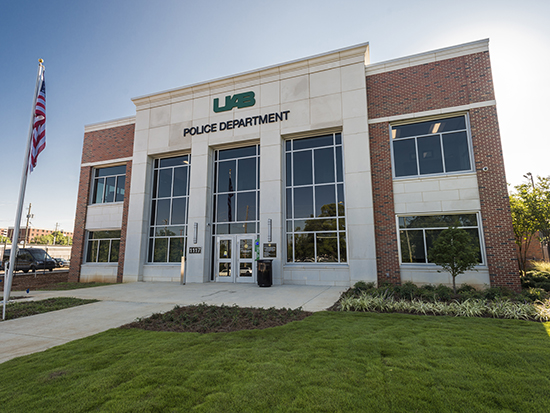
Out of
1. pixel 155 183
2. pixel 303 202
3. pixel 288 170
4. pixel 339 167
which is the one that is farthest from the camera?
pixel 155 183

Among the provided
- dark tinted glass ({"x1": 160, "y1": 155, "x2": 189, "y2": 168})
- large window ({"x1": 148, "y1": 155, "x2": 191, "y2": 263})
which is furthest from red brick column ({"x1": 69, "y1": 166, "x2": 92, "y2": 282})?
dark tinted glass ({"x1": 160, "y1": 155, "x2": 189, "y2": 168})

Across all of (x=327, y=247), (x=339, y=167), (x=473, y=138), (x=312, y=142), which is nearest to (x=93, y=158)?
(x=312, y=142)

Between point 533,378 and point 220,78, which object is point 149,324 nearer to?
point 533,378

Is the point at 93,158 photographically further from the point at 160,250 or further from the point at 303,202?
the point at 303,202

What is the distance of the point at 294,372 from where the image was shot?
158 inches

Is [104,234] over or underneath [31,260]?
over

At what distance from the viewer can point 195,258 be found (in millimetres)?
16719

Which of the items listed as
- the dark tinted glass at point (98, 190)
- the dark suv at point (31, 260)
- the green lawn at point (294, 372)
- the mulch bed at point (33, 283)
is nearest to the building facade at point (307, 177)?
the dark tinted glass at point (98, 190)

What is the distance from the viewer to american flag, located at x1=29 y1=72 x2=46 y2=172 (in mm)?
9773

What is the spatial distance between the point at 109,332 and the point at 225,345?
9.65 ft

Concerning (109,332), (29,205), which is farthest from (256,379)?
(29,205)

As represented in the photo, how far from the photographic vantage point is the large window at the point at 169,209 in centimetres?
1791

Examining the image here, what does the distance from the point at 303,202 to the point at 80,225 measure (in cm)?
1511

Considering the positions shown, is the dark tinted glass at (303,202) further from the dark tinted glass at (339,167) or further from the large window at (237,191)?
the large window at (237,191)
